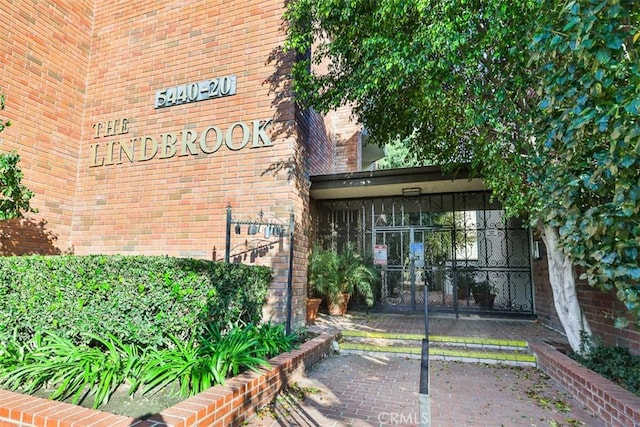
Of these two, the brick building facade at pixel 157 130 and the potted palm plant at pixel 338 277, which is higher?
the brick building facade at pixel 157 130

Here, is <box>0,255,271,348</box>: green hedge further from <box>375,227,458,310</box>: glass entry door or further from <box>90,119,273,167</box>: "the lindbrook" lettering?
<box>375,227,458,310</box>: glass entry door

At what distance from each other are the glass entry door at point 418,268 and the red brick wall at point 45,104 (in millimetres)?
6188

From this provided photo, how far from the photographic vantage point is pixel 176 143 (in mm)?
6266

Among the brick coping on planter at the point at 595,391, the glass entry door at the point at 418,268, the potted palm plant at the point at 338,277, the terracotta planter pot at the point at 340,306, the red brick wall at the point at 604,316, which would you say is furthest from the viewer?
the glass entry door at the point at 418,268

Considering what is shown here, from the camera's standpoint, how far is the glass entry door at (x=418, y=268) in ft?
24.5

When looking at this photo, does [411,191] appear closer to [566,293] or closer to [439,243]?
[439,243]

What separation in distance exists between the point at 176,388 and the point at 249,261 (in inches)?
110

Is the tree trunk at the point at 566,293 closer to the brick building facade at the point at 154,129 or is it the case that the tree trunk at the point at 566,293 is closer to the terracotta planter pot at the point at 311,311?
the brick building facade at the point at 154,129

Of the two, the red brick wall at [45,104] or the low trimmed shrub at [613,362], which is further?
the red brick wall at [45,104]

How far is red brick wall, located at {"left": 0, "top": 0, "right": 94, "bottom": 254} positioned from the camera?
18.6 ft

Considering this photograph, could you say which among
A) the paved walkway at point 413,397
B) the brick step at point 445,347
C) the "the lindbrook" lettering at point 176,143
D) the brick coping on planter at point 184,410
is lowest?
the paved walkway at point 413,397

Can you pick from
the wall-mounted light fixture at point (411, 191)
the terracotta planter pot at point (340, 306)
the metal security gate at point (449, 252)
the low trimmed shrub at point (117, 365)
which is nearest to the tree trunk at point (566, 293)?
the metal security gate at point (449, 252)

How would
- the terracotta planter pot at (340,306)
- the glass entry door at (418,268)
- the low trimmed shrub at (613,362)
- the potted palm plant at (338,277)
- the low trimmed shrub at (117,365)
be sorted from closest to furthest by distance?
1. the low trimmed shrub at (117,365)
2. the low trimmed shrub at (613,362)
3. the potted palm plant at (338,277)
4. the terracotta planter pot at (340,306)
5. the glass entry door at (418,268)

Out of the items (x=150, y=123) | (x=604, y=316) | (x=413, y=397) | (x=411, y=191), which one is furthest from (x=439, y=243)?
(x=150, y=123)
